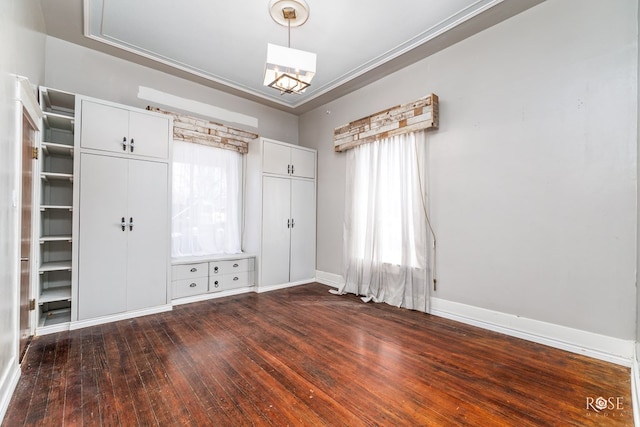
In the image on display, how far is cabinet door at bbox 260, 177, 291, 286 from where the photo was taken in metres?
4.50

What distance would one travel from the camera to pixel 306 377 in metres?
2.10

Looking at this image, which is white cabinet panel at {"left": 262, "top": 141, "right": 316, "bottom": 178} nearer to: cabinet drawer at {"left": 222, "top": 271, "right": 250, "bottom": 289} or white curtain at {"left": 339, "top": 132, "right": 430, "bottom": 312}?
white curtain at {"left": 339, "top": 132, "right": 430, "bottom": 312}

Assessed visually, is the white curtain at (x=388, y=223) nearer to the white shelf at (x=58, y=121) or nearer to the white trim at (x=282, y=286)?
the white trim at (x=282, y=286)

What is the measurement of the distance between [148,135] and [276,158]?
1801 millimetres

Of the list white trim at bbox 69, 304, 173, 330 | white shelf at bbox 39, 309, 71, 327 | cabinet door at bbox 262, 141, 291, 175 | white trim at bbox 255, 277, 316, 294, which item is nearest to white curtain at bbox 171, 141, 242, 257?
cabinet door at bbox 262, 141, 291, 175

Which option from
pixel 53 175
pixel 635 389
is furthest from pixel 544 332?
pixel 53 175

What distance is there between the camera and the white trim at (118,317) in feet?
9.78

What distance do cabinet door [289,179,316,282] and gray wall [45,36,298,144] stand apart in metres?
1.56

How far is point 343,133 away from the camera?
4570 mm

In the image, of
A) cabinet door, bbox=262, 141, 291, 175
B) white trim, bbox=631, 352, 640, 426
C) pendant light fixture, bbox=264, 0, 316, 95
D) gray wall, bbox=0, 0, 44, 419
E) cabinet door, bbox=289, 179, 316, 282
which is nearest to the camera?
white trim, bbox=631, 352, 640, 426

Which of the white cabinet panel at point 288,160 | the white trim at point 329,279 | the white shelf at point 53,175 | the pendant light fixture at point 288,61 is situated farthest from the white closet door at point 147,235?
the white trim at point 329,279

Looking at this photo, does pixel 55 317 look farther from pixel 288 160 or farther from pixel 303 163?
pixel 303 163

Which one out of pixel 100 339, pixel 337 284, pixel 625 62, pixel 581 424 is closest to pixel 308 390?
pixel 581 424

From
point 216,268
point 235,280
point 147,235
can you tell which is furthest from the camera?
point 235,280
